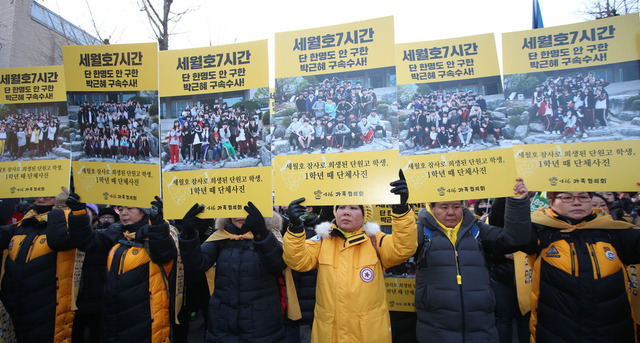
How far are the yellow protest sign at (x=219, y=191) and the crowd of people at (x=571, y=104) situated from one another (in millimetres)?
2276

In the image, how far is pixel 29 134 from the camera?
136 inches

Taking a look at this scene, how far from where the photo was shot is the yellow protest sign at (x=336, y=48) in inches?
101

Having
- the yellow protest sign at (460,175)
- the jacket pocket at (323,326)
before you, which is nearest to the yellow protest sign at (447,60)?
the yellow protest sign at (460,175)

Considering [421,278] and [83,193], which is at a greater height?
[83,193]

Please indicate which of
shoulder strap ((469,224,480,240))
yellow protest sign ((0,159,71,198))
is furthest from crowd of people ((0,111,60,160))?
shoulder strap ((469,224,480,240))

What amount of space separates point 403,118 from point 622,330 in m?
2.59

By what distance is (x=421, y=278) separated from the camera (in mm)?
3035

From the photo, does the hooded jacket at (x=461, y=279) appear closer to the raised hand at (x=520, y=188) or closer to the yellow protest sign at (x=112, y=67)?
the raised hand at (x=520, y=188)

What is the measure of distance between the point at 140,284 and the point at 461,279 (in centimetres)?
305

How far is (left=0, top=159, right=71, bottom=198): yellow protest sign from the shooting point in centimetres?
331

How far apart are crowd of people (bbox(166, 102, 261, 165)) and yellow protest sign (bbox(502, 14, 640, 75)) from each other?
7.17ft

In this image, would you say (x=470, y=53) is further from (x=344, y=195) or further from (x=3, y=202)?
(x=3, y=202)

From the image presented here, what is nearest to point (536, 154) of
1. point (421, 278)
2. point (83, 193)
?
point (421, 278)

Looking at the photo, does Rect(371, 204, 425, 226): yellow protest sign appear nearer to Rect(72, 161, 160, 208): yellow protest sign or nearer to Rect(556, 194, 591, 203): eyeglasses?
Rect(556, 194, 591, 203): eyeglasses
